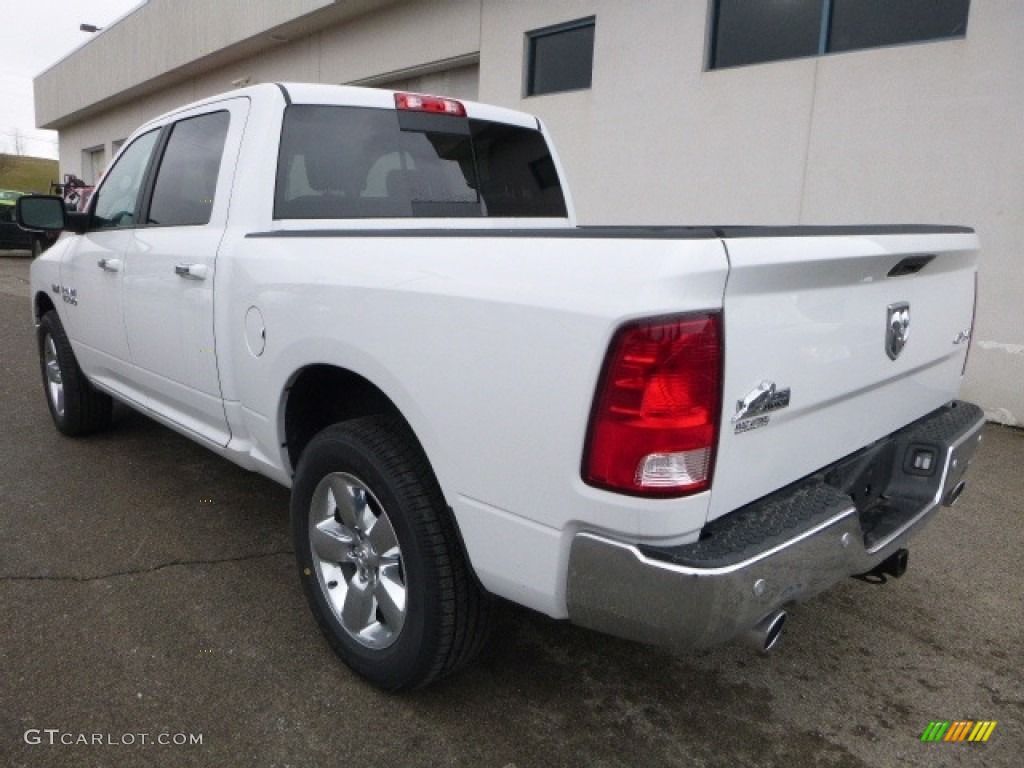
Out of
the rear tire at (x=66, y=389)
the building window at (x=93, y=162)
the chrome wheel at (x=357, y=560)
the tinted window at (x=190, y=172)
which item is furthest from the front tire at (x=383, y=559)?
the building window at (x=93, y=162)

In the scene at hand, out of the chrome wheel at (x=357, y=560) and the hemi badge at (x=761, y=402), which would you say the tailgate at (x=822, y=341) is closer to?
the hemi badge at (x=761, y=402)

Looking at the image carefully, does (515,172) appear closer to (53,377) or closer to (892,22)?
(53,377)

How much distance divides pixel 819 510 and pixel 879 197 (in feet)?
16.9

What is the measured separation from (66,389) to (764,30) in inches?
248

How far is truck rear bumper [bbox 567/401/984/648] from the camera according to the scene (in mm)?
1614

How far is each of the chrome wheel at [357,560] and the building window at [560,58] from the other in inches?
285

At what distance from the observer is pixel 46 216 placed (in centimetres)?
406

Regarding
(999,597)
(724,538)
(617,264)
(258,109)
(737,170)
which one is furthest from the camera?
(737,170)

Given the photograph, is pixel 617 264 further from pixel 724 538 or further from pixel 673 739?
pixel 673 739

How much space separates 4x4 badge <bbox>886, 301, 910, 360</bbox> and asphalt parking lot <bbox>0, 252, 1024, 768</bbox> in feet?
3.71

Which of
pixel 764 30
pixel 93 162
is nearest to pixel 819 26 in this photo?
pixel 764 30

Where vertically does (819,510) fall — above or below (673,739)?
above

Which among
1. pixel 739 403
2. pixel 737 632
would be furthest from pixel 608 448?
pixel 737 632

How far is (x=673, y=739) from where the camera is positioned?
7.27ft
